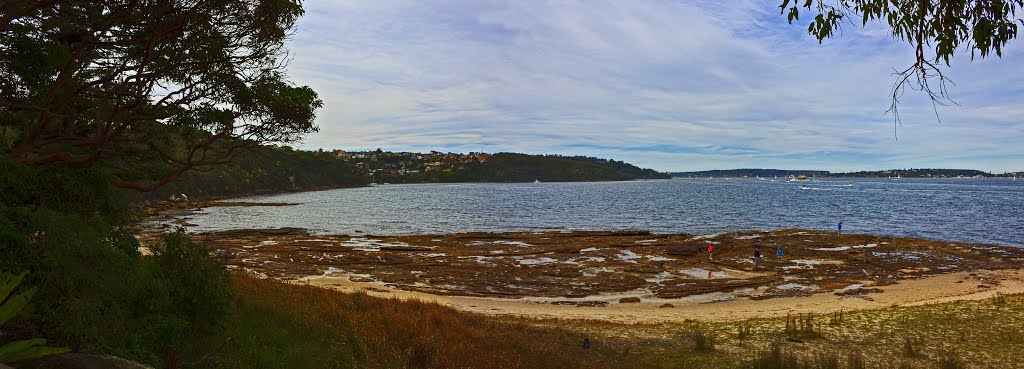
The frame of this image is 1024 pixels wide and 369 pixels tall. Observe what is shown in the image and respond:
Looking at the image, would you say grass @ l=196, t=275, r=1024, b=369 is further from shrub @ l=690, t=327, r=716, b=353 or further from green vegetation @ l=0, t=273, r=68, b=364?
green vegetation @ l=0, t=273, r=68, b=364

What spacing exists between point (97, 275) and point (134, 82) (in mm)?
5919

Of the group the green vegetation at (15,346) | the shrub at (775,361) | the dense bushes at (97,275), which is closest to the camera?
the green vegetation at (15,346)

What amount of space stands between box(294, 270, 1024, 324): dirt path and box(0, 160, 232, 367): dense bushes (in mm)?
13554

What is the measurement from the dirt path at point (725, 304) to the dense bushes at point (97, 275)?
13.6m

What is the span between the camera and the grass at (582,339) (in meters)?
9.01

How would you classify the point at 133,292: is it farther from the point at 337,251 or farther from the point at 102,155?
the point at 337,251

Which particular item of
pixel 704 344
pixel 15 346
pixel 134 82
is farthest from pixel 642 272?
pixel 15 346

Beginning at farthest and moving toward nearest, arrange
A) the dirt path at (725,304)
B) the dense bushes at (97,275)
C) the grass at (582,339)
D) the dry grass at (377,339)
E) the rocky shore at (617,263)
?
the rocky shore at (617,263) < the dirt path at (725,304) < the grass at (582,339) < the dry grass at (377,339) < the dense bushes at (97,275)

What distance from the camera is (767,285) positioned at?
86.0 ft

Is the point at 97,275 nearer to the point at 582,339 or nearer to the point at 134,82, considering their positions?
the point at 134,82

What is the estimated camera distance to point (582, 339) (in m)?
14.2

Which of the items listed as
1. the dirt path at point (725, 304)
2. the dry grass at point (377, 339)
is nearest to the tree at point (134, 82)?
the dry grass at point (377, 339)

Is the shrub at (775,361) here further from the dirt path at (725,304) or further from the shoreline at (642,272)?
the shoreline at (642,272)

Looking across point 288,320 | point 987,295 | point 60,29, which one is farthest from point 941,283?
point 60,29
